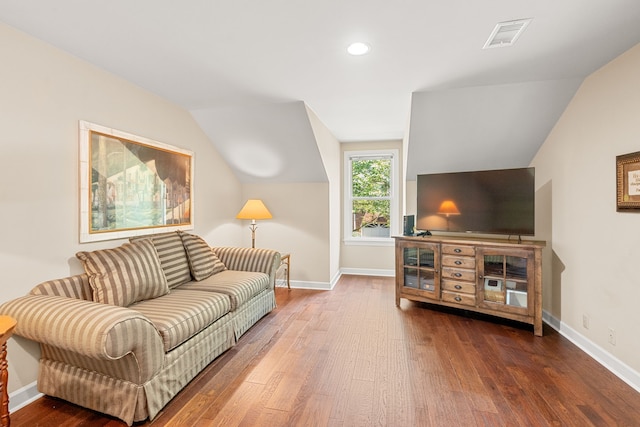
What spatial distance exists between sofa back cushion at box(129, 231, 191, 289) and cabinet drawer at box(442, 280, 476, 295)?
272cm

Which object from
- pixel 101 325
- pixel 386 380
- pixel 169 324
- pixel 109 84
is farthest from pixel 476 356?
pixel 109 84

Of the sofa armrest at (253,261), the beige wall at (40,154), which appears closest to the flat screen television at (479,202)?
the sofa armrest at (253,261)

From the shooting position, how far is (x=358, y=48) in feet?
6.96

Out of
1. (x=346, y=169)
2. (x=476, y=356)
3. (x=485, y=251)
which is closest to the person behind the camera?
(x=476, y=356)

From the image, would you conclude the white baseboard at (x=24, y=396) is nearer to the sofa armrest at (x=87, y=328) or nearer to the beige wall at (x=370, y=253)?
the sofa armrest at (x=87, y=328)

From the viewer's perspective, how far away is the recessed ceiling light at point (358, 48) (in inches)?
81.4

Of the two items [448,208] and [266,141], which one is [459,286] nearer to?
[448,208]

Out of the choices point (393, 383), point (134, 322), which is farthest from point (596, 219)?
point (134, 322)

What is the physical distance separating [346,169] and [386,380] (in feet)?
12.3

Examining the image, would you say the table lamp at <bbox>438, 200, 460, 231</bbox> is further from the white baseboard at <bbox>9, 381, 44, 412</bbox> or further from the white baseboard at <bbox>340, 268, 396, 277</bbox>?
the white baseboard at <bbox>9, 381, 44, 412</bbox>

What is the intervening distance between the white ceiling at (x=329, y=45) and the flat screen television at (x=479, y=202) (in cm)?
54

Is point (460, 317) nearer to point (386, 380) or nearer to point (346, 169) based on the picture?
point (386, 380)

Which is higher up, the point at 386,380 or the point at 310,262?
the point at 310,262

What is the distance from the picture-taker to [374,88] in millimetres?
2859
